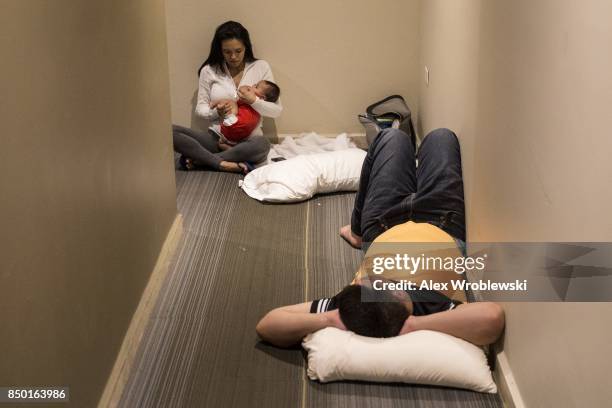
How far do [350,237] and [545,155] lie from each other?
5.22 feet

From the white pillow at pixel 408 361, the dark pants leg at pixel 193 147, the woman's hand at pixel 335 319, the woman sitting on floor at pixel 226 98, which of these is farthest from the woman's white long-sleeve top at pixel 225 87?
the white pillow at pixel 408 361

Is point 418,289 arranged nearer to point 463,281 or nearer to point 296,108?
point 463,281

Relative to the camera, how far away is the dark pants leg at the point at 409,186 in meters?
3.25

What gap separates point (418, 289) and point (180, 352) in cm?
81

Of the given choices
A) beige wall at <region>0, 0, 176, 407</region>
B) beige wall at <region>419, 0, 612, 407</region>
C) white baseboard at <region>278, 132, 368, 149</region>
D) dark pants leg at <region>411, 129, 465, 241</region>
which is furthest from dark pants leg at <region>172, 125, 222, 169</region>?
beige wall at <region>419, 0, 612, 407</region>

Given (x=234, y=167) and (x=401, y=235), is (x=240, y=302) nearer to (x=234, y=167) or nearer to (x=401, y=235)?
(x=401, y=235)

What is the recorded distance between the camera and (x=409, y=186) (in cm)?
340

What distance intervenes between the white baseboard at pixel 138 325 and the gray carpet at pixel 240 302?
0.10 ft

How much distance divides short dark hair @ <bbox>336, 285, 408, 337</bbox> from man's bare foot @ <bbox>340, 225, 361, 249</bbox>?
0.91m

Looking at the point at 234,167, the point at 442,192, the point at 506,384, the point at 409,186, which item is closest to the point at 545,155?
the point at 506,384

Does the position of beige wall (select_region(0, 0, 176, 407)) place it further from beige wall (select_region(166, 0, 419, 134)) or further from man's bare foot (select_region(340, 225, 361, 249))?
beige wall (select_region(166, 0, 419, 134))

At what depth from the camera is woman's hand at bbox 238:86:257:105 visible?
4.59 meters

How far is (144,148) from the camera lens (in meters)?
3.06

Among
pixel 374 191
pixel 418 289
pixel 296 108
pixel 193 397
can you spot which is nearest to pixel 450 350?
pixel 418 289
